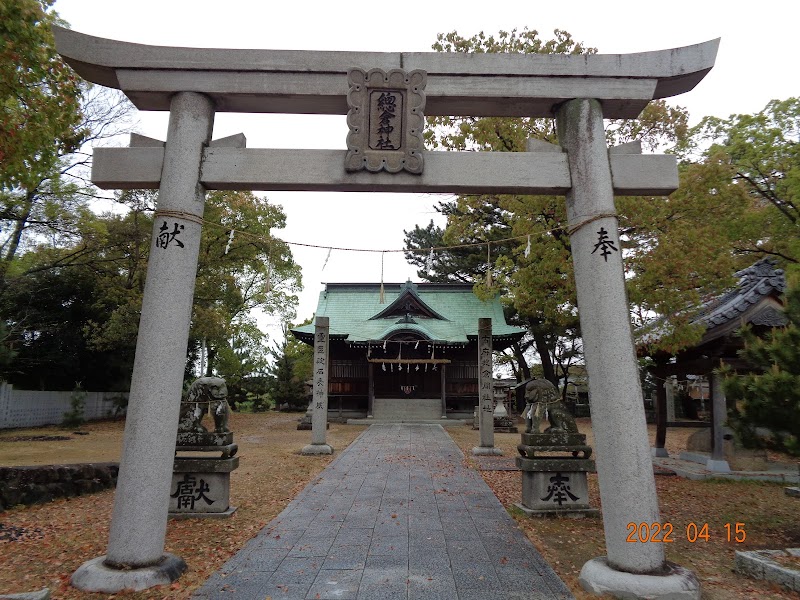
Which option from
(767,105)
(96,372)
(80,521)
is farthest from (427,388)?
(80,521)

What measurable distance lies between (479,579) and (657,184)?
4367mm

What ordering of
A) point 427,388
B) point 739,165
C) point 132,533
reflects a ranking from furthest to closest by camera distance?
point 427,388, point 739,165, point 132,533

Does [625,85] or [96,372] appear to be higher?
[625,85]

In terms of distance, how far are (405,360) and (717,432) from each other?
48.1ft

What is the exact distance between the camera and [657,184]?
5.43 metres

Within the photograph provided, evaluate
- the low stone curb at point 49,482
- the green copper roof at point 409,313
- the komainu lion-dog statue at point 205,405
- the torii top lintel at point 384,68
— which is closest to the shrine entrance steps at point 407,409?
the green copper roof at point 409,313

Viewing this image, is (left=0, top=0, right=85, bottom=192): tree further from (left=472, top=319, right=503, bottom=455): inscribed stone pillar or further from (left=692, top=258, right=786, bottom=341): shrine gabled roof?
(left=692, top=258, right=786, bottom=341): shrine gabled roof

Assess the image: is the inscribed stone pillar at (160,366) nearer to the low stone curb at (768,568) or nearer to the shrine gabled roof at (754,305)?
the low stone curb at (768,568)

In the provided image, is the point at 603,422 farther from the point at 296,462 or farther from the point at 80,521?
the point at 296,462

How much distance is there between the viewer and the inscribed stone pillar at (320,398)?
1445 cm

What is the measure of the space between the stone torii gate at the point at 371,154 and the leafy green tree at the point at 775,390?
7.18 feet

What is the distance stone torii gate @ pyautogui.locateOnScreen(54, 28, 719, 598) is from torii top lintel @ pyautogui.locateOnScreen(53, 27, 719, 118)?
1cm
